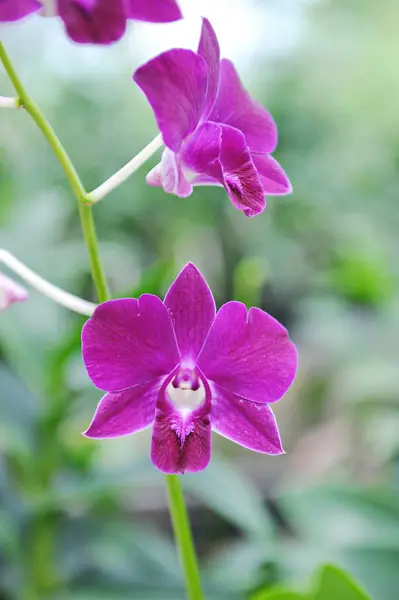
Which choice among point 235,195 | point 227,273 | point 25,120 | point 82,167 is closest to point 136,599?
point 235,195

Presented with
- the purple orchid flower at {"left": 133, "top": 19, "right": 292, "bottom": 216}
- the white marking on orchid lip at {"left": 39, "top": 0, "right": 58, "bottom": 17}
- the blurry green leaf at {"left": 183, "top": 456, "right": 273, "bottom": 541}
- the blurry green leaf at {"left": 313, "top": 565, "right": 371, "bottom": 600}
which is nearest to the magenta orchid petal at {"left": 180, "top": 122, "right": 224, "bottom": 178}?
the purple orchid flower at {"left": 133, "top": 19, "right": 292, "bottom": 216}

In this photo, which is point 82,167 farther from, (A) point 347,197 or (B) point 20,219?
(B) point 20,219

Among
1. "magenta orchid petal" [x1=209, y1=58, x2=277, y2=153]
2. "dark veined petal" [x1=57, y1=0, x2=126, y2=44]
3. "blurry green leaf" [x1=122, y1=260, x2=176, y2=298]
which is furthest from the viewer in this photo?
"blurry green leaf" [x1=122, y1=260, x2=176, y2=298]

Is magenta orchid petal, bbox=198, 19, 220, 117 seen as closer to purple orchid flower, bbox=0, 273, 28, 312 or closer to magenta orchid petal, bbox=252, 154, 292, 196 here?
magenta orchid petal, bbox=252, 154, 292, 196

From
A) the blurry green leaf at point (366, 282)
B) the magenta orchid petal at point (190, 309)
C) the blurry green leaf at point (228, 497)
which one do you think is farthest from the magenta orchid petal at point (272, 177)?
the blurry green leaf at point (366, 282)

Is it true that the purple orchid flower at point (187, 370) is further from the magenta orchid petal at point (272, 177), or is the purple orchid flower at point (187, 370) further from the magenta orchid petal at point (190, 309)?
the magenta orchid petal at point (272, 177)

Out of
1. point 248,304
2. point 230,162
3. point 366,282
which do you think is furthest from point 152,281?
point 366,282

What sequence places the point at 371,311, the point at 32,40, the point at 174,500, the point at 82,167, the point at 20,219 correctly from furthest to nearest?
the point at 32,40 < the point at 82,167 < the point at 371,311 < the point at 20,219 < the point at 174,500
